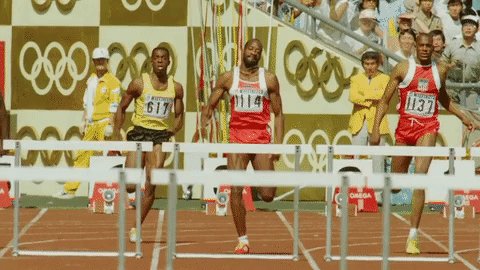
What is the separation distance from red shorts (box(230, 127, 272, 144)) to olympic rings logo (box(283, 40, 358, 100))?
8.22 metres

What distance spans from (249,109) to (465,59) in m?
7.58

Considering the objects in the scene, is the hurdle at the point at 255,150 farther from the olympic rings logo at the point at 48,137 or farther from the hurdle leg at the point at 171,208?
the olympic rings logo at the point at 48,137

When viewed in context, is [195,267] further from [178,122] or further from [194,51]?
[194,51]

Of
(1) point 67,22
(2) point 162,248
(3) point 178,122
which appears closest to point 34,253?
(2) point 162,248

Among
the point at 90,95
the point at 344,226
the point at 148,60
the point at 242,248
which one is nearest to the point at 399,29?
the point at 148,60

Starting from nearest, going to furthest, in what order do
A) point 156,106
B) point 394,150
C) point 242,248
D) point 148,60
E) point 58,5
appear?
point 394,150, point 242,248, point 156,106, point 148,60, point 58,5

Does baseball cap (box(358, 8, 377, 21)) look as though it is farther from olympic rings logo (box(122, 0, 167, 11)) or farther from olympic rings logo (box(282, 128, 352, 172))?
olympic rings logo (box(122, 0, 167, 11))

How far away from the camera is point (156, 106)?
17.8 meters

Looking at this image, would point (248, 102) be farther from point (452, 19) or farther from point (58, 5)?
point (58, 5)

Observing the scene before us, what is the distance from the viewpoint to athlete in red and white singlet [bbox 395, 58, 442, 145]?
16484mm

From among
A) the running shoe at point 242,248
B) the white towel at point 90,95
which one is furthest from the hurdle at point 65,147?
the white towel at point 90,95

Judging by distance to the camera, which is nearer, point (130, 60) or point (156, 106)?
point (156, 106)

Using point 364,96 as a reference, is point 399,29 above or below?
above

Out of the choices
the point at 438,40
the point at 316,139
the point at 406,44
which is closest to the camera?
the point at 438,40
